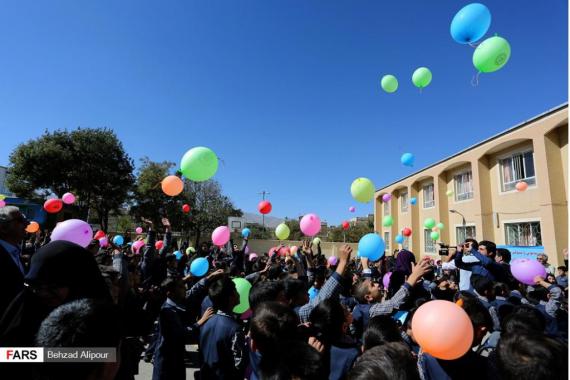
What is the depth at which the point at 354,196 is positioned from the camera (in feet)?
18.9

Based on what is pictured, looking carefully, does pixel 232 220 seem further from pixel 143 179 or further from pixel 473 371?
pixel 473 371

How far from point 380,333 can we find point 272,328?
73 cm

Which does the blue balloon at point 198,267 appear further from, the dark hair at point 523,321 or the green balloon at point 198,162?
the dark hair at point 523,321

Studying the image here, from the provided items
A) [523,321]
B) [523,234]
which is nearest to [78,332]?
[523,321]

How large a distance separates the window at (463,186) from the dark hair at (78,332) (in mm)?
18964

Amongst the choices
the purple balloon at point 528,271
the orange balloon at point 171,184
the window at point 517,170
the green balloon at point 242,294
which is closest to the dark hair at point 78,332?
the green balloon at point 242,294

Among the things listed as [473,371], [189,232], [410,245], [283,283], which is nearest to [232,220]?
[189,232]

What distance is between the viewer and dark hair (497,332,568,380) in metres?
1.52

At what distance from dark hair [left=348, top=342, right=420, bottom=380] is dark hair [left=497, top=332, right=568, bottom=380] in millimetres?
579

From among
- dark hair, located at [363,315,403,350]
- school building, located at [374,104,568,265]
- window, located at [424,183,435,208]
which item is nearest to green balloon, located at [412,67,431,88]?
dark hair, located at [363,315,403,350]

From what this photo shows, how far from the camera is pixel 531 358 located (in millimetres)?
1564

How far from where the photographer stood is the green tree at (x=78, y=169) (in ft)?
71.6

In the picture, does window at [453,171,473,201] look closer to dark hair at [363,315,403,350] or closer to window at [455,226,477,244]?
window at [455,226,477,244]

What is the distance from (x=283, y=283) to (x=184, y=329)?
98 centimetres
